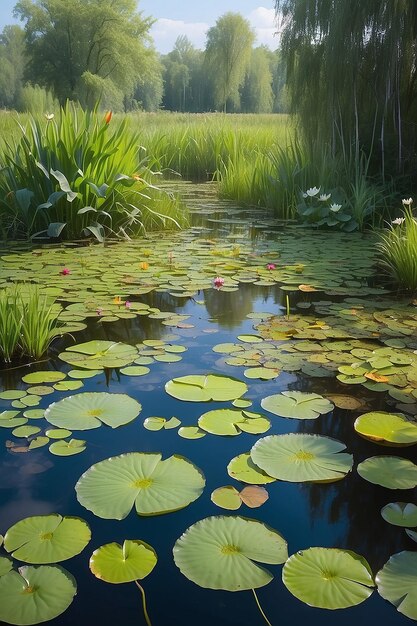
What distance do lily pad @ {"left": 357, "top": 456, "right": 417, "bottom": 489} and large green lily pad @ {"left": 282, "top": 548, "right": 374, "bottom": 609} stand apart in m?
0.25

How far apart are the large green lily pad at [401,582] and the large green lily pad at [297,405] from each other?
0.52 metres

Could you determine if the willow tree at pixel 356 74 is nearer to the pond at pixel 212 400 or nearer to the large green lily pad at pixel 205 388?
the pond at pixel 212 400

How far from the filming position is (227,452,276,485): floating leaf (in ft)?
3.92

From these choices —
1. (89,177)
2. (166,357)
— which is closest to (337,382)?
(166,357)

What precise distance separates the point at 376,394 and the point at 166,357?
2.21 feet

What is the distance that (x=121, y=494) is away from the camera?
114cm

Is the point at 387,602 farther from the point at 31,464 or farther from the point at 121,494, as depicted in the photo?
the point at 31,464

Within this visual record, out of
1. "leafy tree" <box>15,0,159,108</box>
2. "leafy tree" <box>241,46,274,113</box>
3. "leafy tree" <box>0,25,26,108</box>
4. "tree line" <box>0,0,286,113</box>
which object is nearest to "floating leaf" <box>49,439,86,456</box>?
"tree line" <box>0,0,286,113</box>

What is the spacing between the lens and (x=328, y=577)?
0.93m

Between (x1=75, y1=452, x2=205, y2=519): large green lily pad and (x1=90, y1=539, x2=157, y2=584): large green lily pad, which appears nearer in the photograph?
(x1=90, y1=539, x2=157, y2=584): large green lily pad

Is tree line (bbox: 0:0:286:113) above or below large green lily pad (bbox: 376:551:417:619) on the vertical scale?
above

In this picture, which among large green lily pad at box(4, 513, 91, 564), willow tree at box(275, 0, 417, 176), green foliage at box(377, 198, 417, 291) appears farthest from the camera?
willow tree at box(275, 0, 417, 176)

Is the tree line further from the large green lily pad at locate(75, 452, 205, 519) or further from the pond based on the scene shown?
the large green lily pad at locate(75, 452, 205, 519)

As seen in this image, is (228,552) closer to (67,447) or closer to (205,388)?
(67,447)
